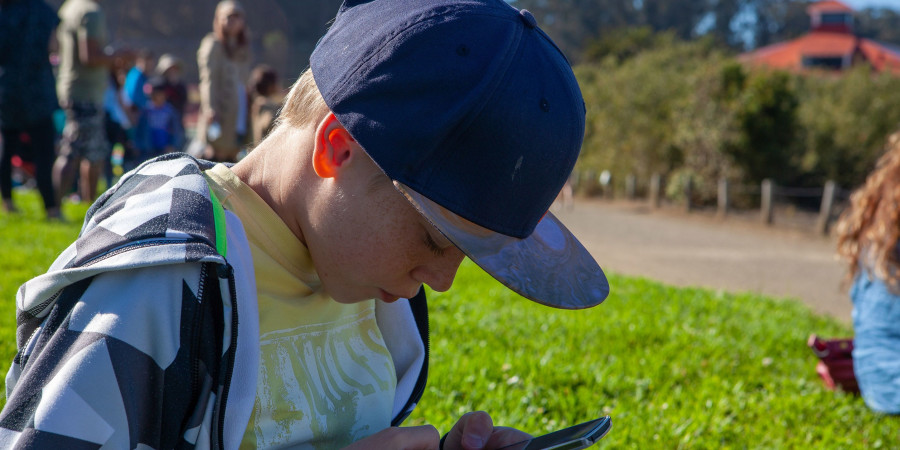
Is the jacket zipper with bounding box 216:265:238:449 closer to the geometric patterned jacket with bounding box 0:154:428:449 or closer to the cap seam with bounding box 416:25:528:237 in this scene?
the geometric patterned jacket with bounding box 0:154:428:449

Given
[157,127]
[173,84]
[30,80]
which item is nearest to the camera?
[30,80]

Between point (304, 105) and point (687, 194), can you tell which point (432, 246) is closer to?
point (304, 105)

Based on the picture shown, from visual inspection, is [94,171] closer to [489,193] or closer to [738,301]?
[738,301]

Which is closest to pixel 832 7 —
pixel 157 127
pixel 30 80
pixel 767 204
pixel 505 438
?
pixel 767 204

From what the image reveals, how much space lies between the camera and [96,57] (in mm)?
6410

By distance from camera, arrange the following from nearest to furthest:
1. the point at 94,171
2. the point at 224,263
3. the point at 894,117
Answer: the point at 224,263
the point at 94,171
the point at 894,117

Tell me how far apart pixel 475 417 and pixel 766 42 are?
313 feet

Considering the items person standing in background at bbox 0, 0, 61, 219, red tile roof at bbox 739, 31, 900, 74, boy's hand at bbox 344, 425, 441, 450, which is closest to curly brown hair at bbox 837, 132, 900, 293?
boy's hand at bbox 344, 425, 441, 450

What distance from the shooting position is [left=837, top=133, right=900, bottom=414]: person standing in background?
340 centimetres

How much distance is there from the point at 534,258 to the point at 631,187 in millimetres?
18461

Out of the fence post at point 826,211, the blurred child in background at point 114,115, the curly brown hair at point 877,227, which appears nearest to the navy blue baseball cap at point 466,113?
the curly brown hair at point 877,227

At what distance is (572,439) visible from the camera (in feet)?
4.29

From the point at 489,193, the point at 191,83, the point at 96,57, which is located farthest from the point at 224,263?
the point at 191,83

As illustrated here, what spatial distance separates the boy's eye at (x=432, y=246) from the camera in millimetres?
1235
